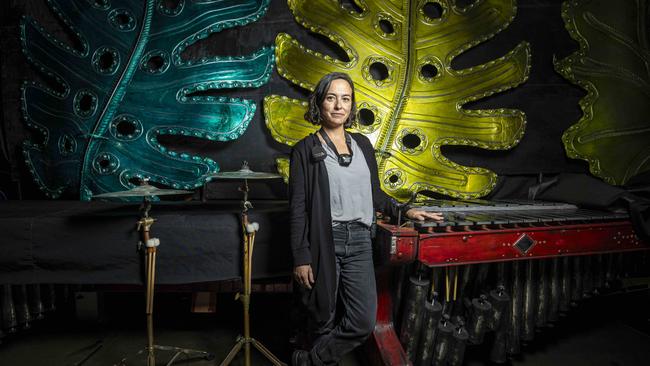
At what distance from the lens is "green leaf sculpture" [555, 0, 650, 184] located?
281 centimetres

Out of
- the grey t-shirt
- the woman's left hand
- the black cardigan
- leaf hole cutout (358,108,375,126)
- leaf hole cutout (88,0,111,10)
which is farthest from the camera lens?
leaf hole cutout (358,108,375,126)

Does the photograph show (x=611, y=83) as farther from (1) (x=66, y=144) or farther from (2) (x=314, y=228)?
(1) (x=66, y=144)

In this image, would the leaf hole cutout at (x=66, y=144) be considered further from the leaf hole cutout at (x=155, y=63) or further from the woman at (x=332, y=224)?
the woman at (x=332, y=224)

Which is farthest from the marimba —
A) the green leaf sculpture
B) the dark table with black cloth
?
the green leaf sculpture

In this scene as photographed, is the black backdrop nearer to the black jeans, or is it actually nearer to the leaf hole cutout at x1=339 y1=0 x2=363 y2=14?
the leaf hole cutout at x1=339 y1=0 x2=363 y2=14

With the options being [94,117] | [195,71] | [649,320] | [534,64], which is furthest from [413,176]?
[94,117]

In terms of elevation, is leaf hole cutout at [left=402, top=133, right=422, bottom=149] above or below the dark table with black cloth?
above

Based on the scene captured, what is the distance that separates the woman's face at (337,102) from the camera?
172 cm

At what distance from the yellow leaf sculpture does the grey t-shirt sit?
2.84 feet

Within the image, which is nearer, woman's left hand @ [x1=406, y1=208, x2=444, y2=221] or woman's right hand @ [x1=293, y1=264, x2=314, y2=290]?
woman's right hand @ [x1=293, y1=264, x2=314, y2=290]

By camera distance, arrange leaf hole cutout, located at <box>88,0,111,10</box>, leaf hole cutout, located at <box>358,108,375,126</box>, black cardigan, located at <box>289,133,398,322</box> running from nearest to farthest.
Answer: black cardigan, located at <box>289,133,398,322</box>
leaf hole cutout, located at <box>88,0,111,10</box>
leaf hole cutout, located at <box>358,108,375,126</box>

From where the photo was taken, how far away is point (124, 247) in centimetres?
196

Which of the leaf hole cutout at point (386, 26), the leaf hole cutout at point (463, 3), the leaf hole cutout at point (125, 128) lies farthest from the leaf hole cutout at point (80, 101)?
the leaf hole cutout at point (463, 3)

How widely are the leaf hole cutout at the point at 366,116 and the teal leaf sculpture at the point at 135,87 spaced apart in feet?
2.83
